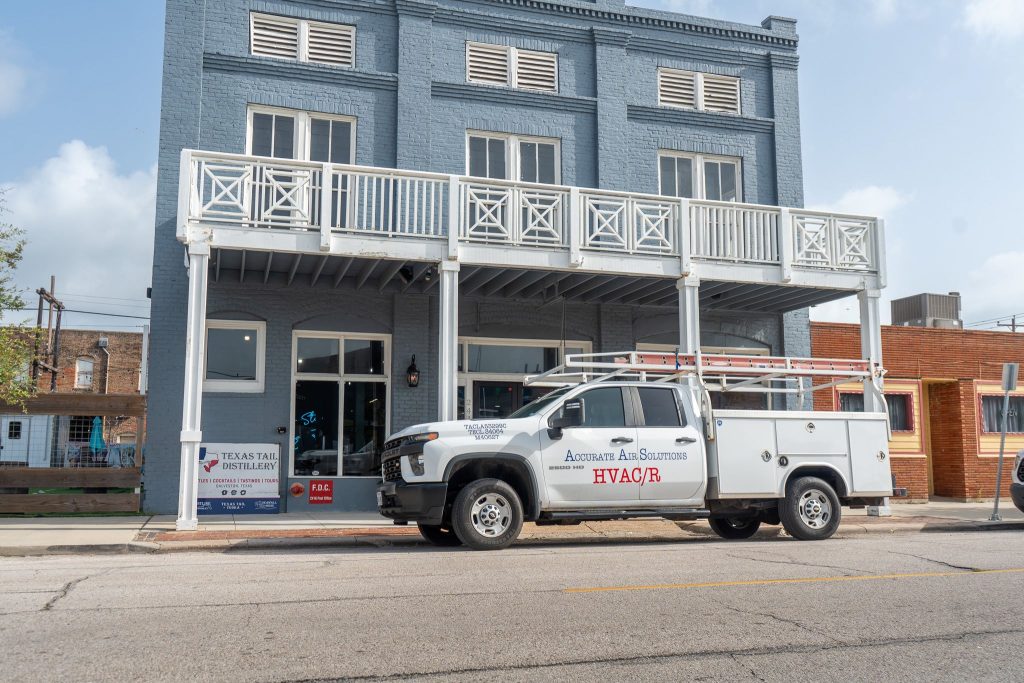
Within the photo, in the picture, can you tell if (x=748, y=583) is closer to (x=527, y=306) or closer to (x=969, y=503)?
(x=527, y=306)

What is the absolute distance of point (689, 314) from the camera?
1516 centimetres

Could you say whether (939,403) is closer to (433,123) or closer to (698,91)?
(698,91)

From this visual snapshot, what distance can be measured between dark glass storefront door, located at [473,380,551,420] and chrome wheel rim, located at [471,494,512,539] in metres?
6.70

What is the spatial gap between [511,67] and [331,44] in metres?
3.49

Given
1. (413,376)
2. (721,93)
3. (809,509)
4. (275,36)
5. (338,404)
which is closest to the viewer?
(809,509)

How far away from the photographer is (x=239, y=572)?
350 inches

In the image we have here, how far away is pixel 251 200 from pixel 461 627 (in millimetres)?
9857

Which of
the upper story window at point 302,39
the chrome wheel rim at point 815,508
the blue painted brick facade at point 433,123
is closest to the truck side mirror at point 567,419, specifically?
the chrome wheel rim at point 815,508

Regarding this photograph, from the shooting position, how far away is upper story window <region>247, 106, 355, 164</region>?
1684cm

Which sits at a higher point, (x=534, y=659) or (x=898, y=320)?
(x=898, y=320)

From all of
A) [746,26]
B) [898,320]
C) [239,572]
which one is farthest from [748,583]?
[898,320]

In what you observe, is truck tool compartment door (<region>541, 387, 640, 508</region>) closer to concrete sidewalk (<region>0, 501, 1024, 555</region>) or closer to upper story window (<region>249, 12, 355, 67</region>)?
concrete sidewalk (<region>0, 501, 1024, 555</region>)

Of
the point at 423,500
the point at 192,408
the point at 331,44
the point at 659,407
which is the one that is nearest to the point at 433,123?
the point at 331,44

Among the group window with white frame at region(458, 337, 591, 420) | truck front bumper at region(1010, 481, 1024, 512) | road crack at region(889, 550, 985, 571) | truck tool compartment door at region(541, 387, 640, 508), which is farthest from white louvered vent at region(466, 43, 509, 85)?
road crack at region(889, 550, 985, 571)
